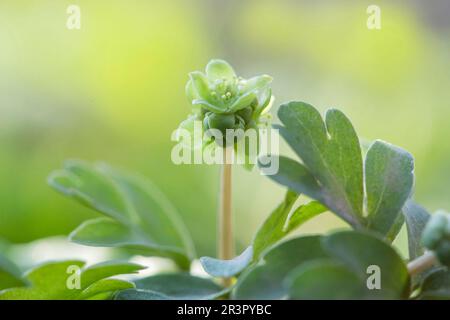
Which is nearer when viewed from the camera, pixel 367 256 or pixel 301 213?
pixel 367 256

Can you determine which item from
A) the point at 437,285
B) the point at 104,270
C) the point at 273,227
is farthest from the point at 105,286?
the point at 437,285

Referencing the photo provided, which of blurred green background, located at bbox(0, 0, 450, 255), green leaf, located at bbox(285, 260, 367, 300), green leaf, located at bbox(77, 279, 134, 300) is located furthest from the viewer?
blurred green background, located at bbox(0, 0, 450, 255)

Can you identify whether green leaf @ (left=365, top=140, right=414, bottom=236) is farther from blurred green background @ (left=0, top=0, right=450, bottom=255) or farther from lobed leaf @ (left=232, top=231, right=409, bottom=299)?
blurred green background @ (left=0, top=0, right=450, bottom=255)

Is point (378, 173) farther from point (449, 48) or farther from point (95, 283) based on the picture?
point (449, 48)

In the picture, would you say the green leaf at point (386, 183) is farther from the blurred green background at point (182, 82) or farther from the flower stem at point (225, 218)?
the blurred green background at point (182, 82)

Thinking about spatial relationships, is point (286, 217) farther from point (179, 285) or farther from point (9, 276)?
point (9, 276)

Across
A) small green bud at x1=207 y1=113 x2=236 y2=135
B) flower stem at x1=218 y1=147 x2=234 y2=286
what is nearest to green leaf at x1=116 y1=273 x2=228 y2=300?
flower stem at x1=218 y1=147 x2=234 y2=286
